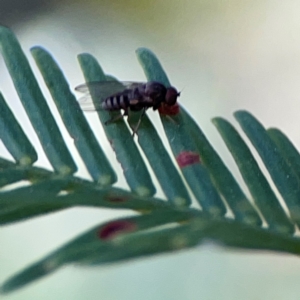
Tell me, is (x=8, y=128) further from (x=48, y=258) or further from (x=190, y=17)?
(x=190, y=17)

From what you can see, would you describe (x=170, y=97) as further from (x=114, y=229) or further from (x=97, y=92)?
(x=114, y=229)

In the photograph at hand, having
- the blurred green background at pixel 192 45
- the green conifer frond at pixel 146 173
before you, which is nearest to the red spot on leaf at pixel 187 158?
the green conifer frond at pixel 146 173

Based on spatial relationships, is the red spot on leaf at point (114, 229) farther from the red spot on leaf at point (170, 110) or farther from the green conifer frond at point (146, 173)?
the red spot on leaf at point (170, 110)

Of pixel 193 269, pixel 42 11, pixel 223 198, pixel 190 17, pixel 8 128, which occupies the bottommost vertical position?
pixel 193 269

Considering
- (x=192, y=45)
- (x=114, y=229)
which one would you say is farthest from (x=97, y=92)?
(x=192, y=45)

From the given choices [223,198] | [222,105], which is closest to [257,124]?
[223,198]

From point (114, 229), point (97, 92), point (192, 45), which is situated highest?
point (192, 45)
